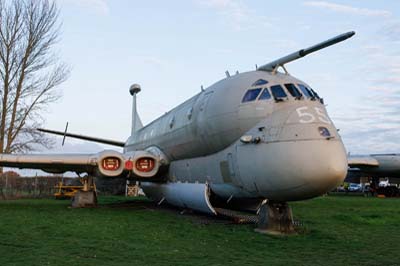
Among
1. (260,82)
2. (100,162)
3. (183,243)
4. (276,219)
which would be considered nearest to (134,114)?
(100,162)

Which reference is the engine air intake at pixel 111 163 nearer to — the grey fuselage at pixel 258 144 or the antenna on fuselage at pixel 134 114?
the grey fuselage at pixel 258 144

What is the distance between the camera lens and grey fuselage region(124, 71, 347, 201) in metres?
7.81

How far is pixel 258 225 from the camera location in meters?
9.36

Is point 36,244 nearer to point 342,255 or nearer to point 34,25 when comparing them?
point 342,255

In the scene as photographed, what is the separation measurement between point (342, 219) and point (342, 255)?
18.6 ft

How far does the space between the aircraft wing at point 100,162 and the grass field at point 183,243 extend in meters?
3.09

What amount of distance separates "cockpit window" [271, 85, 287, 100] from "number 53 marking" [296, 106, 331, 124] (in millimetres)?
681

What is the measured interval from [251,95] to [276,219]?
2.62 meters

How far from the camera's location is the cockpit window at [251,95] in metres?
9.59

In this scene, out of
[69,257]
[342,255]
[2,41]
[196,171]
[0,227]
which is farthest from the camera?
[2,41]

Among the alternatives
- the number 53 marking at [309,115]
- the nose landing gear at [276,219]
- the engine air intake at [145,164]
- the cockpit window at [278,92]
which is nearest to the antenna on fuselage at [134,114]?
the engine air intake at [145,164]

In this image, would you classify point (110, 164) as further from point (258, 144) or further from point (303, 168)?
point (303, 168)

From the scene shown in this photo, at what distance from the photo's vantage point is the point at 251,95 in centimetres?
966

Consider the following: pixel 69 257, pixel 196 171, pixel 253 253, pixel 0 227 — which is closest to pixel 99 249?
pixel 69 257
